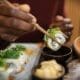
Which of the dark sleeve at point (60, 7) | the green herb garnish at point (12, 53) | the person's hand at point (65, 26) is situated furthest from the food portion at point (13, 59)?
the dark sleeve at point (60, 7)

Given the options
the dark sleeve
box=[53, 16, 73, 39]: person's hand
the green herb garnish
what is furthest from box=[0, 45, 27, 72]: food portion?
the dark sleeve

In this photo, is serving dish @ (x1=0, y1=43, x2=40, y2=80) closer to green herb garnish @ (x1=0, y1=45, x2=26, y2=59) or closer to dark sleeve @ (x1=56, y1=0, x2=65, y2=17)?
green herb garnish @ (x1=0, y1=45, x2=26, y2=59)

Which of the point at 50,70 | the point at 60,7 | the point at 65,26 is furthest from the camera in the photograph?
the point at 60,7

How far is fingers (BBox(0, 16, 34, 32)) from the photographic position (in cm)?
61

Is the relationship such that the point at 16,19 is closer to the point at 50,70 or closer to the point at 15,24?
the point at 15,24

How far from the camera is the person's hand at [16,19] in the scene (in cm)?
60

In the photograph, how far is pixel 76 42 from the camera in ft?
2.31

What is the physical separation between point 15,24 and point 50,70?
0.15 meters

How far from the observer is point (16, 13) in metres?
0.60

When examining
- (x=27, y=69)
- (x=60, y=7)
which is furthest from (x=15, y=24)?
(x=60, y=7)

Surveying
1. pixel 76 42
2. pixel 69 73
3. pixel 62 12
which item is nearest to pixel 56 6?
pixel 62 12

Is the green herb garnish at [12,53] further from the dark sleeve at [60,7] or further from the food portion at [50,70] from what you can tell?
the dark sleeve at [60,7]

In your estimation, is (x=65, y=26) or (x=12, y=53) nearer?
(x=12, y=53)

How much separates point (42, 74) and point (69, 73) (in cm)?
7
